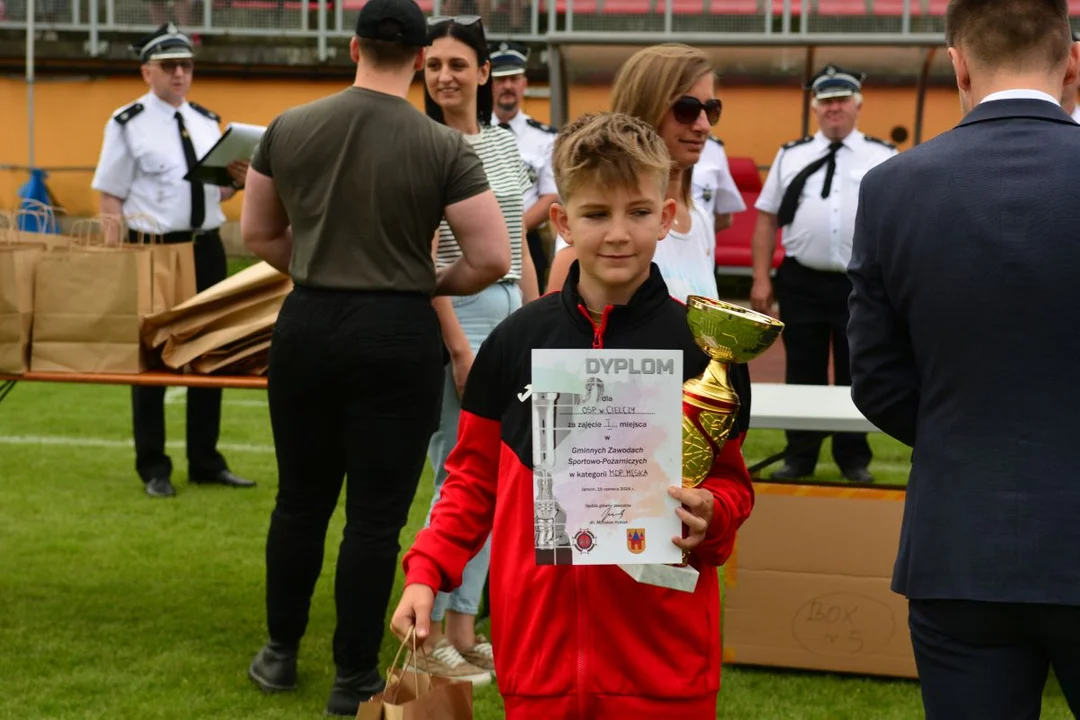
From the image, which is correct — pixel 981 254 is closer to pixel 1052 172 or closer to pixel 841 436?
pixel 1052 172

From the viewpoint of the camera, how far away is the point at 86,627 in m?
4.98

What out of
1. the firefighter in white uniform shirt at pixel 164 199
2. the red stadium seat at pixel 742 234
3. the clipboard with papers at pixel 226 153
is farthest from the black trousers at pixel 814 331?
the red stadium seat at pixel 742 234

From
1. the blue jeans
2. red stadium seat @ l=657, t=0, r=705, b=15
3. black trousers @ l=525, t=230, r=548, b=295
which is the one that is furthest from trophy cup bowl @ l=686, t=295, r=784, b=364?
red stadium seat @ l=657, t=0, r=705, b=15

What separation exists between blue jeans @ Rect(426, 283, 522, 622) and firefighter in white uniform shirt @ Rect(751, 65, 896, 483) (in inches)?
123

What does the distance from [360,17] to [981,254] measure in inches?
85.1

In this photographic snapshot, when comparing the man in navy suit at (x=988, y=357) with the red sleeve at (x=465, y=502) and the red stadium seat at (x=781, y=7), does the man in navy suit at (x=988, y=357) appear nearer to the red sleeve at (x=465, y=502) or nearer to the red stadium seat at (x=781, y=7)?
the red sleeve at (x=465, y=502)

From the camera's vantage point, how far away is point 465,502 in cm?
243

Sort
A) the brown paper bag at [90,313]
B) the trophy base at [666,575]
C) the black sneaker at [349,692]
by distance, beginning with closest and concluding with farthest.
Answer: the trophy base at [666,575] < the black sneaker at [349,692] < the brown paper bag at [90,313]

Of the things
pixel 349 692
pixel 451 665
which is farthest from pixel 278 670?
pixel 451 665

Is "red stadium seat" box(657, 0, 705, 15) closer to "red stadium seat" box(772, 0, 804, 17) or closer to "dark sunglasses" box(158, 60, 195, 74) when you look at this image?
"red stadium seat" box(772, 0, 804, 17)

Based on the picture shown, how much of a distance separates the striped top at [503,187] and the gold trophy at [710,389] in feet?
7.25

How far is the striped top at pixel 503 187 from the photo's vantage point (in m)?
4.36

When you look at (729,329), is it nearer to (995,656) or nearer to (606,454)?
(606,454)

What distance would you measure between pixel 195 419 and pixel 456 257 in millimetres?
3315
